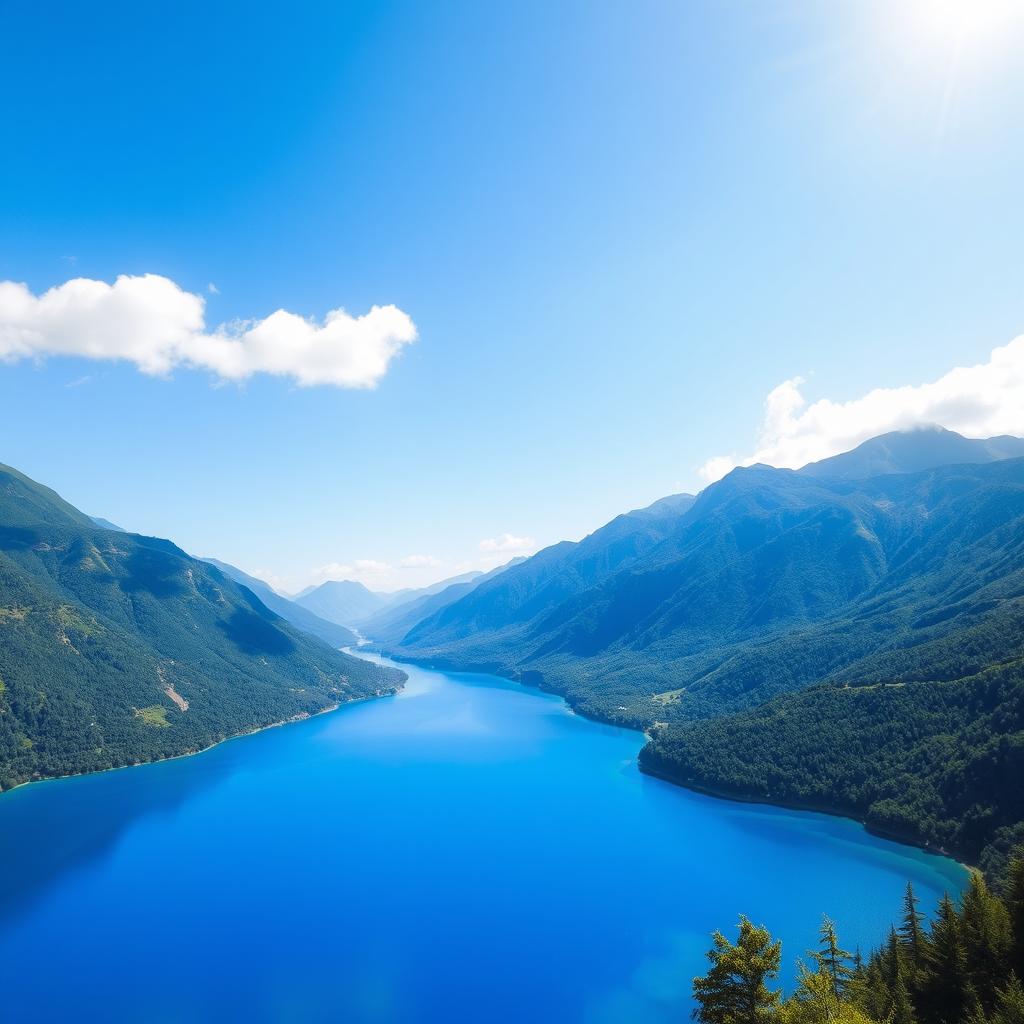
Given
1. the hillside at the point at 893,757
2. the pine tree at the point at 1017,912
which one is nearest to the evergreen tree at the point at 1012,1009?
the pine tree at the point at 1017,912

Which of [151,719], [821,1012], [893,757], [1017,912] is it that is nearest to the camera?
[821,1012]

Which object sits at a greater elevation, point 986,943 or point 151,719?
point 986,943

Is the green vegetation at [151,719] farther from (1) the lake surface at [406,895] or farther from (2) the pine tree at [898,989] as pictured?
(2) the pine tree at [898,989]

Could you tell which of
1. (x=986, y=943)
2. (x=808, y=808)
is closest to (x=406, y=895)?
(x=986, y=943)

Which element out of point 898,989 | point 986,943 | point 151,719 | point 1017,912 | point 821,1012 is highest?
point 1017,912

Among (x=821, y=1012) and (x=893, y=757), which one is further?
(x=893, y=757)

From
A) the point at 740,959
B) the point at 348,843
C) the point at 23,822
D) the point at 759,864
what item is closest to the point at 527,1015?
the point at 740,959

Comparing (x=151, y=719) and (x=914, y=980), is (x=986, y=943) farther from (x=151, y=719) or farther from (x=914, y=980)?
(x=151, y=719)
